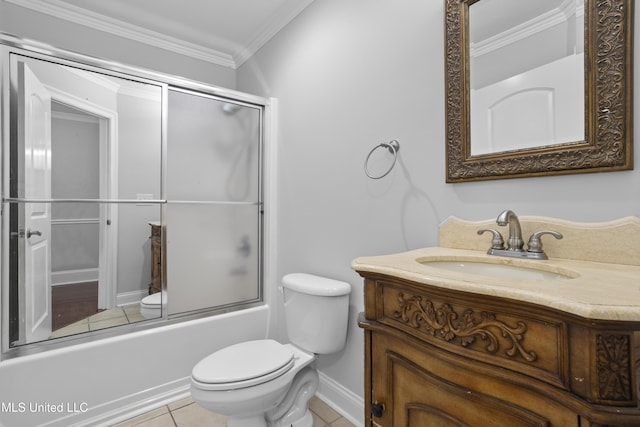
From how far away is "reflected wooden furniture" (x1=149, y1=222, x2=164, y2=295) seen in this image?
195cm

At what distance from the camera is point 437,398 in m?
0.76

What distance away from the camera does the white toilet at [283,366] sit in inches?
52.4

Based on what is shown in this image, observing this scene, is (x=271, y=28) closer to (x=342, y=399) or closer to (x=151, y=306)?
(x=151, y=306)

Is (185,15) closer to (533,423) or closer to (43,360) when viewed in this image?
(43,360)

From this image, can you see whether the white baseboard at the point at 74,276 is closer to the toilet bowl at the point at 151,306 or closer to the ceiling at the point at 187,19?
the toilet bowl at the point at 151,306

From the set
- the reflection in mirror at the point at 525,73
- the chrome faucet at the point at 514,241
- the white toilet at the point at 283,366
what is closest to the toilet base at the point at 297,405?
the white toilet at the point at 283,366

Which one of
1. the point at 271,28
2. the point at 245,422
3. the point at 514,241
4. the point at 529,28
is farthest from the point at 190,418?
the point at 271,28

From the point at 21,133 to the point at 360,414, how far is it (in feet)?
7.26

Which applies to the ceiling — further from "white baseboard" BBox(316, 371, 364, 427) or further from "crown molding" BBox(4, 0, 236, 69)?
"white baseboard" BBox(316, 371, 364, 427)

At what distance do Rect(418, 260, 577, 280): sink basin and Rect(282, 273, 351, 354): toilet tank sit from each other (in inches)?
26.0

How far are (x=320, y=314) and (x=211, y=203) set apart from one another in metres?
1.08

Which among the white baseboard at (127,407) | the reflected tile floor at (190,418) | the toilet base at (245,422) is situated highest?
the toilet base at (245,422)

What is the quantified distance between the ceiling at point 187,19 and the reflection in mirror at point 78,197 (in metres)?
0.75

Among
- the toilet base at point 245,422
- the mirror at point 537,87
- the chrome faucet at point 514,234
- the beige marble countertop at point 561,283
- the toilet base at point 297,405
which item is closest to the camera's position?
the beige marble countertop at point 561,283
